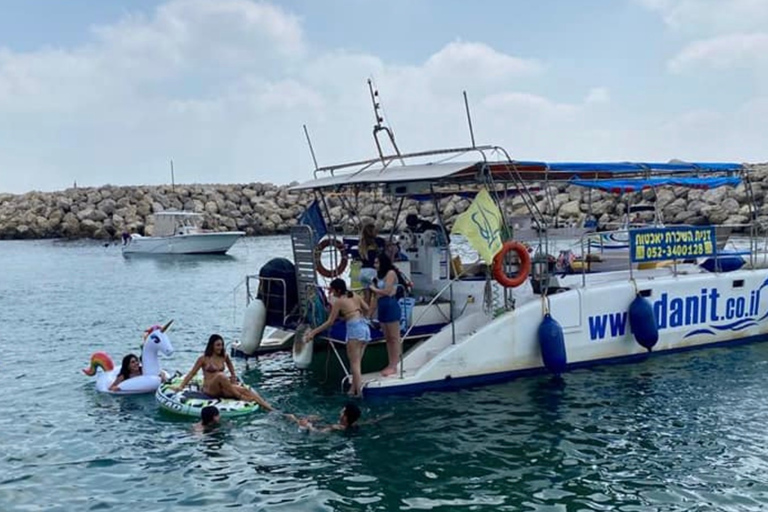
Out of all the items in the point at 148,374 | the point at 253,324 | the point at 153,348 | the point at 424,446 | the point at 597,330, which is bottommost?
A: the point at 424,446

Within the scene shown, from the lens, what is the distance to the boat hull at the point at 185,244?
50406mm

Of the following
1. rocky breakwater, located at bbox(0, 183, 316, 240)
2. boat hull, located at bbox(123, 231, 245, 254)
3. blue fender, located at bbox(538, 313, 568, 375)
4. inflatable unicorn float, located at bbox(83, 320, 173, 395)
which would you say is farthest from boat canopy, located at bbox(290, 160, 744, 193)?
rocky breakwater, located at bbox(0, 183, 316, 240)

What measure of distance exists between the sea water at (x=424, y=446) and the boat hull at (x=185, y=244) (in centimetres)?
3493

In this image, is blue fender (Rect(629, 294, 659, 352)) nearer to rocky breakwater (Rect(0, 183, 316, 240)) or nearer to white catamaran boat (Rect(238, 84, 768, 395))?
white catamaran boat (Rect(238, 84, 768, 395))

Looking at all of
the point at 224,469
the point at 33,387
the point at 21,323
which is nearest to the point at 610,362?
the point at 224,469

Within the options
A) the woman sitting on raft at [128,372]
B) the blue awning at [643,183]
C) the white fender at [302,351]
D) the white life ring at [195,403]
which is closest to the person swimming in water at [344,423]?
the white life ring at [195,403]

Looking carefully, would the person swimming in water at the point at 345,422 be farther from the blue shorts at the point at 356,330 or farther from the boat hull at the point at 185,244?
the boat hull at the point at 185,244

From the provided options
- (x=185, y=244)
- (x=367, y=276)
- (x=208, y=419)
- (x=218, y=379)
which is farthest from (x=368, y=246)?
(x=185, y=244)

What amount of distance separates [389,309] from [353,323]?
66cm

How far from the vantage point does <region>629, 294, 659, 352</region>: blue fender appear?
13.7m

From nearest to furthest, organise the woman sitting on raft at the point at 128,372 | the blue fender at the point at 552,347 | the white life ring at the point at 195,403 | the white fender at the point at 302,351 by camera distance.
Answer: the white life ring at the point at 195,403
the blue fender at the point at 552,347
the white fender at the point at 302,351
the woman sitting on raft at the point at 128,372

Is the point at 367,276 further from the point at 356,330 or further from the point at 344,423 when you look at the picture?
the point at 344,423

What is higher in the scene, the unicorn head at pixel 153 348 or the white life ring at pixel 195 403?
the unicorn head at pixel 153 348

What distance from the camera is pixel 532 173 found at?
13.3 metres
